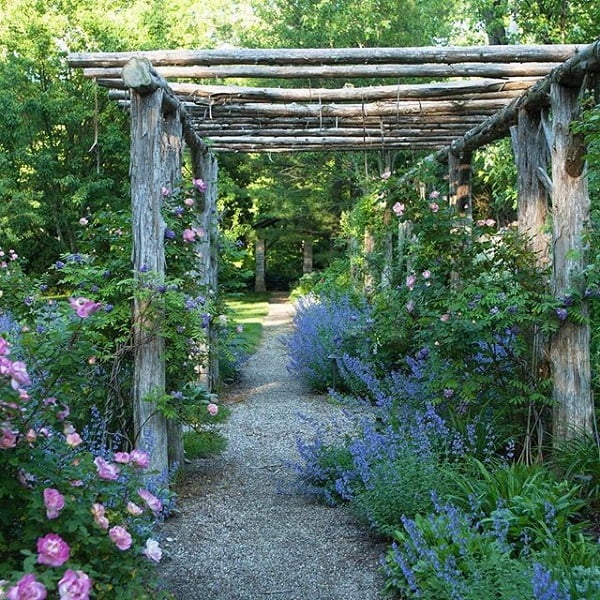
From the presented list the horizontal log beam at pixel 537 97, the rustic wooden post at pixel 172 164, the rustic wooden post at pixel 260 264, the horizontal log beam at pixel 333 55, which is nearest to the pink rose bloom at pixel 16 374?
the rustic wooden post at pixel 172 164

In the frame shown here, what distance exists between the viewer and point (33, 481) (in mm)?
2209

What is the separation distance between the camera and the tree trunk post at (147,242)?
181 inches

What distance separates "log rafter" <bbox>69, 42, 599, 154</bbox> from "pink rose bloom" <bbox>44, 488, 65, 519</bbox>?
311cm

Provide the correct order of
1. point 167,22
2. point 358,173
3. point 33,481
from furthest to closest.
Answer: point 167,22 < point 358,173 < point 33,481

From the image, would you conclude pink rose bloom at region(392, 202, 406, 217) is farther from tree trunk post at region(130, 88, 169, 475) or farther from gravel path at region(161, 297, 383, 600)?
gravel path at region(161, 297, 383, 600)

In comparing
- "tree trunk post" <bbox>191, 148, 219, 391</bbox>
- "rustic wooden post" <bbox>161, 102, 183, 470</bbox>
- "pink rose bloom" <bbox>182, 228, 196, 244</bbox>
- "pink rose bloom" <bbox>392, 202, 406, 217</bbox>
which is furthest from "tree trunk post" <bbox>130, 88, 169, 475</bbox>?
"tree trunk post" <bbox>191, 148, 219, 391</bbox>

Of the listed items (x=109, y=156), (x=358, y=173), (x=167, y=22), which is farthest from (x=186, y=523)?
(x=167, y=22)

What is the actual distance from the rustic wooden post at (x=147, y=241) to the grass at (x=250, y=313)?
3.37 meters

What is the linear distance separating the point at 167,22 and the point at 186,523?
55.9 ft

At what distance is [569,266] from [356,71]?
2.08 metres

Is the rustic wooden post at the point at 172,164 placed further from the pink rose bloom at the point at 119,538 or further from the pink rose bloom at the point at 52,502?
the pink rose bloom at the point at 52,502

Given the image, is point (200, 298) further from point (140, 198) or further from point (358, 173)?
point (358, 173)

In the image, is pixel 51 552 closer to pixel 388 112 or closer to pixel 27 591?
pixel 27 591

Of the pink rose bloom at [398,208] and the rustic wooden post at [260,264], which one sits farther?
the rustic wooden post at [260,264]
